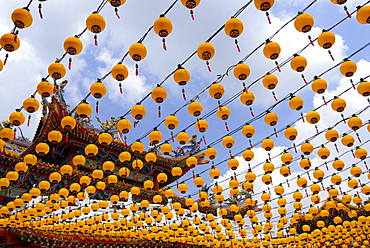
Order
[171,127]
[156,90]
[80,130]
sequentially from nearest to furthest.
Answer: [156,90]
[171,127]
[80,130]

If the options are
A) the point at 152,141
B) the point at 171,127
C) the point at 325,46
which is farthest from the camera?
the point at 152,141

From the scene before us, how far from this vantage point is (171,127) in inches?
301

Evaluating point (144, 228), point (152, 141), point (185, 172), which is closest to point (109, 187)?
point (144, 228)

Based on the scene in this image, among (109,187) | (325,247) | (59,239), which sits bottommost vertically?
(325,247)

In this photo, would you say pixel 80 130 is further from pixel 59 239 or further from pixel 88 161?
pixel 59 239

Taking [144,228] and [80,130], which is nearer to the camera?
[144,228]

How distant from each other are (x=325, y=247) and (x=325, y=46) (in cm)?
1746

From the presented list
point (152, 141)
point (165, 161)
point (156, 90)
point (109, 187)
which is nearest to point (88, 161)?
point (109, 187)

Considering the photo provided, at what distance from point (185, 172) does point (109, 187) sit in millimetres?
6598

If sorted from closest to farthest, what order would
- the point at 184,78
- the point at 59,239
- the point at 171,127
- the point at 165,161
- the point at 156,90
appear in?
the point at 184,78, the point at 156,90, the point at 171,127, the point at 59,239, the point at 165,161

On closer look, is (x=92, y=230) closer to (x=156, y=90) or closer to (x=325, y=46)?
(x=156, y=90)

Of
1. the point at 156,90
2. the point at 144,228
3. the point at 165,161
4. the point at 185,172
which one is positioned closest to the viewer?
the point at 156,90

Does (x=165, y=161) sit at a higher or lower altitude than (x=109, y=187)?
higher

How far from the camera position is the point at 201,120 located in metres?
8.05
